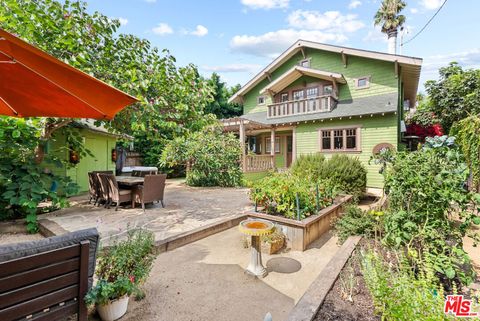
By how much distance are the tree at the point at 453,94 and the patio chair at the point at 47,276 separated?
1709 cm

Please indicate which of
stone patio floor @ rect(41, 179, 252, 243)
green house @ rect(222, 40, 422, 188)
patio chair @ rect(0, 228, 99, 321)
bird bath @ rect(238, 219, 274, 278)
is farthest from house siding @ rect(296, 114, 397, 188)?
patio chair @ rect(0, 228, 99, 321)

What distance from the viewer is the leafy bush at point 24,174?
4.98 meters

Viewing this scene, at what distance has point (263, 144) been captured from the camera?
16.5 metres

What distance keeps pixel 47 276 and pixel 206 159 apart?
9993mm

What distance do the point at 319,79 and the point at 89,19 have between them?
11.3 metres


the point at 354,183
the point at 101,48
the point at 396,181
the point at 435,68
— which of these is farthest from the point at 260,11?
the point at 435,68

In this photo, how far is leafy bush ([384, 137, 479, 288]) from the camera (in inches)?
105

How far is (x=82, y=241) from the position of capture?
192 cm

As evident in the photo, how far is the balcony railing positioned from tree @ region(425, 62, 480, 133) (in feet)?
23.8

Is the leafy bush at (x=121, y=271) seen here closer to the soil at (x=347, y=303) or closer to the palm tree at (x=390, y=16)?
the soil at (x=347, y=303)

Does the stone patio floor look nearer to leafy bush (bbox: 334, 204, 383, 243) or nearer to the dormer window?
leafy bush (bbox: 334, 204, 383, 243)

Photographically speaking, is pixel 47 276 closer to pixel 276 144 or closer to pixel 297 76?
pixel 297 76

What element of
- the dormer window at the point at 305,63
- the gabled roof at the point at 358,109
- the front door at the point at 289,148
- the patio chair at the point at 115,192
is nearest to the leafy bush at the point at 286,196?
the patio chair at the point at 115,192

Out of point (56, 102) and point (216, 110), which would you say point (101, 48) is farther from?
point (216, 110)
